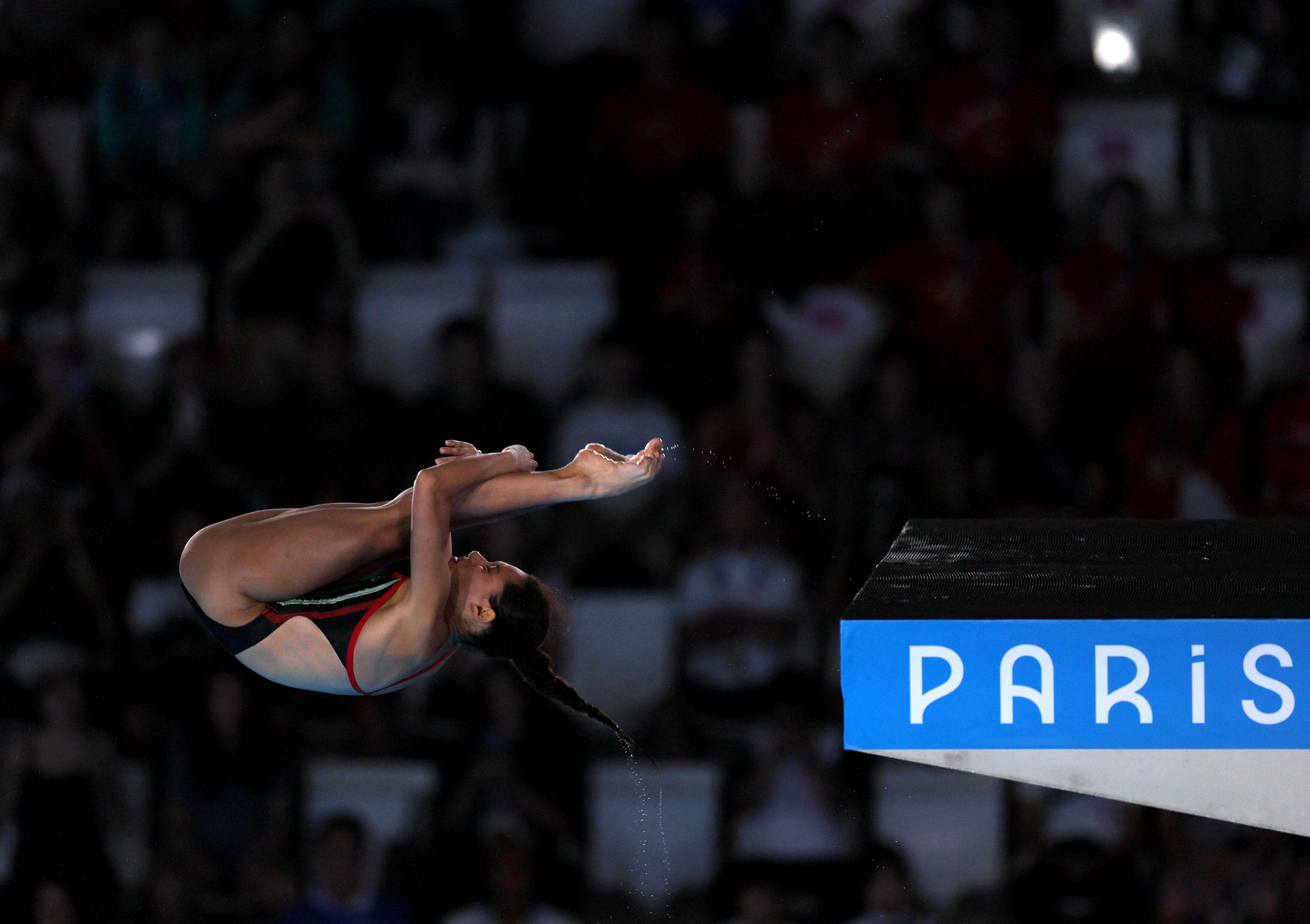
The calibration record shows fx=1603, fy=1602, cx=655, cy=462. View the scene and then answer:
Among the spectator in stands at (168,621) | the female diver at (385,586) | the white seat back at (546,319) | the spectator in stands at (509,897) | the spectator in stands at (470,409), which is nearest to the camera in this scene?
the female diver at (385,586)

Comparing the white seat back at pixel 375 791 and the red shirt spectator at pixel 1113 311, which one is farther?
the red shirt spectator at pixel 1113 311

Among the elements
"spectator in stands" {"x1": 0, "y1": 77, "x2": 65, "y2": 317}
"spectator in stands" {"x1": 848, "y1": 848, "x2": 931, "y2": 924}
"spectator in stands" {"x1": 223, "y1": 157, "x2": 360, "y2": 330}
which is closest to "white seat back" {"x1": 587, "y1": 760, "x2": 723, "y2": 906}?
"spectator in stands" {"x1": 848, "y1": 848, "x2": 931, "y2": 924}

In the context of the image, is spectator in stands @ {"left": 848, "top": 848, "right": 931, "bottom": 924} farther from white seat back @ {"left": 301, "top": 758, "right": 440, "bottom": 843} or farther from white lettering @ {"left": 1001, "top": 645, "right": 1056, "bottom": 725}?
white lettering @ {"left": 1001, "top": 645, "right": 1056, "bottom": 725}

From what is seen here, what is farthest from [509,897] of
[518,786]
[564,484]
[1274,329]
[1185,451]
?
Answer: [1274,329]

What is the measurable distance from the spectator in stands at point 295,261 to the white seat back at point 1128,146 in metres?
3.02

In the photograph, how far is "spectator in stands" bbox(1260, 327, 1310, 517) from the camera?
5.98 m

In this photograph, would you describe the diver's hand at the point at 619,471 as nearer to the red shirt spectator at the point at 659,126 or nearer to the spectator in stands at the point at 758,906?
the spectator in stands at the point at 758,906

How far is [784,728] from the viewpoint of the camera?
223 inches

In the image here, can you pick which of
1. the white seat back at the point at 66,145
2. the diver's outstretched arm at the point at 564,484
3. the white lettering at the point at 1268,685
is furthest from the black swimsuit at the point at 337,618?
the white seat back at the point at 66,145

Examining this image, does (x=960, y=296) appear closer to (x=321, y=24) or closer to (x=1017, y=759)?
(x=321, y=24)

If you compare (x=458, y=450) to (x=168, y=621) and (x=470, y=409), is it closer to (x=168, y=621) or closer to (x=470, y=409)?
(x=470, y=409)

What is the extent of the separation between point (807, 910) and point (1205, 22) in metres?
4.05

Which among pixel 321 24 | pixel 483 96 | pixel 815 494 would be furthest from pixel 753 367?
pixel 321 24

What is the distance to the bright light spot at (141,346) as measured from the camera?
6.56 m
